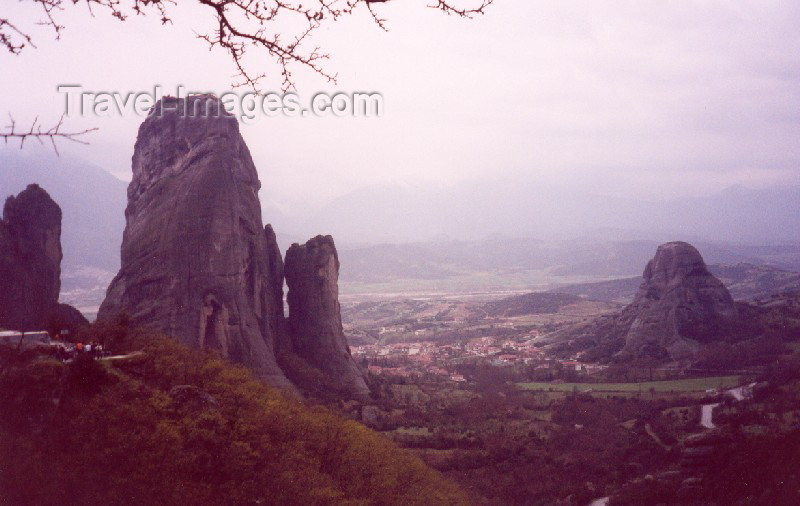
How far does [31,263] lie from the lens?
118ft

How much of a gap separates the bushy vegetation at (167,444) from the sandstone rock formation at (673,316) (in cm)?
6423

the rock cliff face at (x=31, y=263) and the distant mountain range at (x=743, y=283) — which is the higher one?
the rock cliff face at (x=31, y=263)

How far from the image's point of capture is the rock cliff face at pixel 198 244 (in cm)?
3938

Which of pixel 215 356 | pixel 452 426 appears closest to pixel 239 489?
pixel 215 356

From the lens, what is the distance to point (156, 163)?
4719 centimetres

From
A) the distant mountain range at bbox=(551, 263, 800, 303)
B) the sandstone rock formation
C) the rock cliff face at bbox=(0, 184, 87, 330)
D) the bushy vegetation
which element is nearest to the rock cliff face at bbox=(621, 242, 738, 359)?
the sandstone rock formation

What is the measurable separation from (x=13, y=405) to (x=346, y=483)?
12.3 m

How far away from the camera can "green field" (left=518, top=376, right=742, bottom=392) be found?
64.7 m

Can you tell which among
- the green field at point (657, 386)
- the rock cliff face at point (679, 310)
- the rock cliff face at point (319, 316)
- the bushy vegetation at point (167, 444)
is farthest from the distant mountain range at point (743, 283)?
the bushy vegetation at point (167, 444)

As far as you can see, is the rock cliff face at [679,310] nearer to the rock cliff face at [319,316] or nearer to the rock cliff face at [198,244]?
the rock cliff face at [319,316]

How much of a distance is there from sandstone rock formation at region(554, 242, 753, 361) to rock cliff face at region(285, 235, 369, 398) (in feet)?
159

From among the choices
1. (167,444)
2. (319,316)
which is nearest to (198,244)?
(319,316)

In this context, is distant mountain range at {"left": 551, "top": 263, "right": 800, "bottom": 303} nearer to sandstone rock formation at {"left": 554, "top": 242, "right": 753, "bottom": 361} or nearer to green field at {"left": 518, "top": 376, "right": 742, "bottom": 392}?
sandstone rock formation at {"left": 554, "top": 242, "right": 753, "bottom": 361}

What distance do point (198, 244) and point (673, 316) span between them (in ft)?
225
